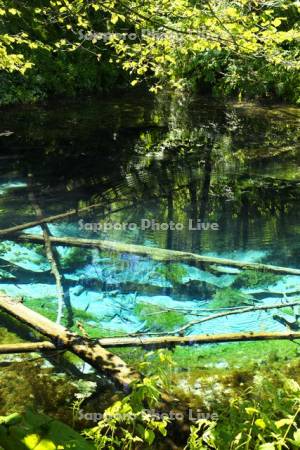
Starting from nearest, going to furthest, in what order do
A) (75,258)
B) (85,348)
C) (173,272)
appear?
(85,348) → (173,272) → (75,258)

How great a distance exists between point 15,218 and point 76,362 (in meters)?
3.97

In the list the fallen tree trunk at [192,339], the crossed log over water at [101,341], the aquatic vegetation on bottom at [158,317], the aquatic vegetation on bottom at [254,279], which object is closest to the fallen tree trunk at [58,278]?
the crossed log over water at [101,341]

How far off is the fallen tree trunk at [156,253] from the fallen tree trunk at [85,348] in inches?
85.1

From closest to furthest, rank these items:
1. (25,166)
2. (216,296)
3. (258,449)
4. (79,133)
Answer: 1. (258,449)
2. (216,296)
3. (25,166)
4. (79,133)

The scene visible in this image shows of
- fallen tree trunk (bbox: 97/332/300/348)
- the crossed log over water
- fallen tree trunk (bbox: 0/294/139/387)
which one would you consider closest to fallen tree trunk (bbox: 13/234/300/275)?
the crossed log over water

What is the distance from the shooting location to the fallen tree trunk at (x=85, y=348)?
409 cm

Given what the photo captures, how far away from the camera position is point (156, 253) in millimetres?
6785

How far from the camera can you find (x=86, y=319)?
5375 millimetres

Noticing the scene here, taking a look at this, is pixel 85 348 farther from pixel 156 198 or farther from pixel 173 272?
pixel 156 198

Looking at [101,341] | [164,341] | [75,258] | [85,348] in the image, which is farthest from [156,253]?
[85,348]

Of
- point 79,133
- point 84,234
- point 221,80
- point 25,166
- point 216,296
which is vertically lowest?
point 216,296

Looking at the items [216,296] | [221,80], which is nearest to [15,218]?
[216,296]

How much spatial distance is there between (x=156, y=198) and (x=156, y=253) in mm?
2393

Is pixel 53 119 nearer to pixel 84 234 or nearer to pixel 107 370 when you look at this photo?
pixel 84 234
